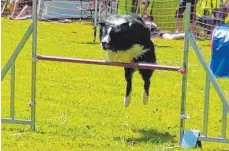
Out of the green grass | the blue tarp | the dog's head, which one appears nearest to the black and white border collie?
the dog's head

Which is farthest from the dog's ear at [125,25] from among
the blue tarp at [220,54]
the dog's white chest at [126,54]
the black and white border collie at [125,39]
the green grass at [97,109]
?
the blue tarp at [220,54]

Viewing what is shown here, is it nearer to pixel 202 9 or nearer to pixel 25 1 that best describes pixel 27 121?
pixel 202 9

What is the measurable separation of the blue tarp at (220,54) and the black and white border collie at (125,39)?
3.61 metres

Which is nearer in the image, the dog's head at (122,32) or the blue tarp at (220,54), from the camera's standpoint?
the dog's head at (122,32)

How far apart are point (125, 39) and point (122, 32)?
0.12 metres

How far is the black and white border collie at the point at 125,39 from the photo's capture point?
6.70 meters

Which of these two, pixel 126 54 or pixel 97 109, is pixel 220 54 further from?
pixel 126 54

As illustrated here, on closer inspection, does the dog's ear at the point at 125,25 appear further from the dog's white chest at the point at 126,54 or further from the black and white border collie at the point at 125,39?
the dog's white chest at the point at 126,54

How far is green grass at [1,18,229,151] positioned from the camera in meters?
6.24

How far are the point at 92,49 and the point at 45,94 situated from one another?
5.04m

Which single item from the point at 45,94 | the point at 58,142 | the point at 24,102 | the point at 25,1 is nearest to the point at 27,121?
the point at 58,142

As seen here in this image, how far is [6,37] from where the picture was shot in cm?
1488

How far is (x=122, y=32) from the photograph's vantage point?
6711 mm

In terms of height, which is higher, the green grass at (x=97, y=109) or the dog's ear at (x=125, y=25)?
the dog's ear at (x=125, y=25)
